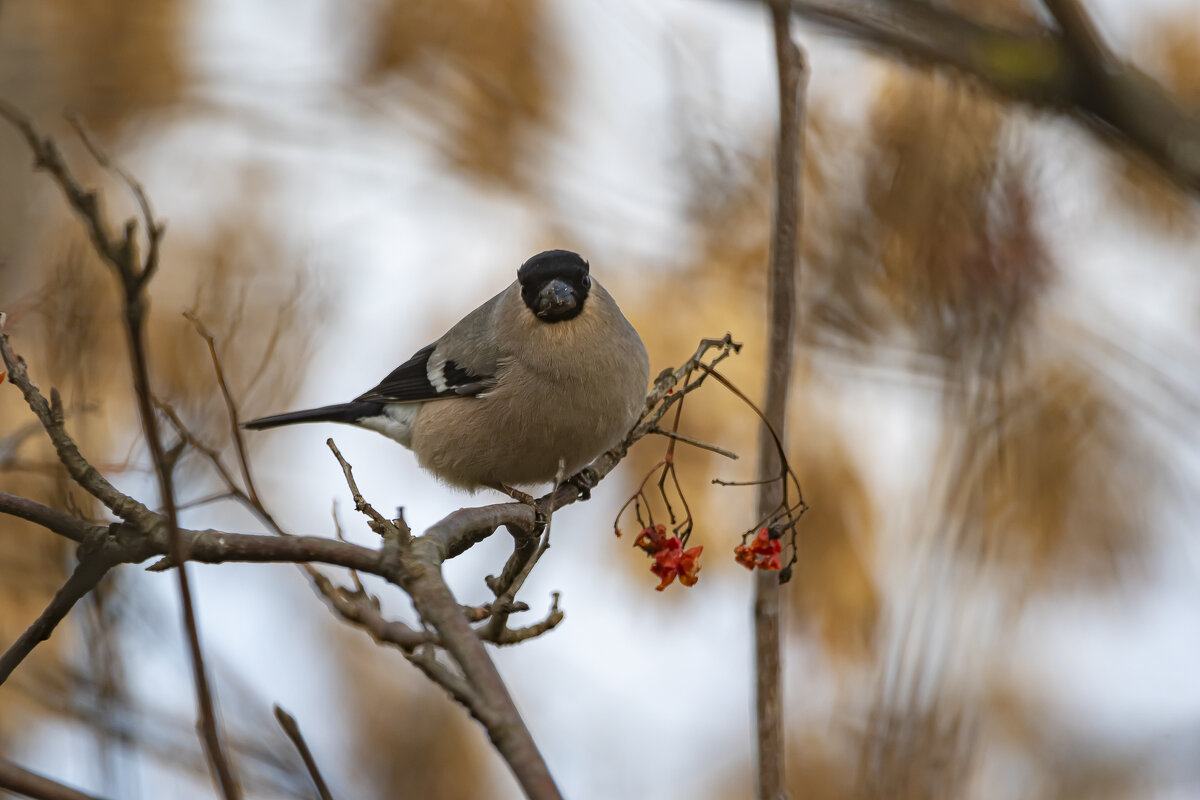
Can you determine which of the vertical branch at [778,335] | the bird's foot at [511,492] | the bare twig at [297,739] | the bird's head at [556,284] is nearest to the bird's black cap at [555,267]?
the bird's head at [556,284]

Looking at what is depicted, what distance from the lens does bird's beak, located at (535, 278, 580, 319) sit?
4512 millimetres

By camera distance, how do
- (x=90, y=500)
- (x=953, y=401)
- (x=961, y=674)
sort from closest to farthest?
(x=961, y=674) < (x=90, y=500) < (x=953, y=401)

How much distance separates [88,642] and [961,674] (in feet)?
8.36

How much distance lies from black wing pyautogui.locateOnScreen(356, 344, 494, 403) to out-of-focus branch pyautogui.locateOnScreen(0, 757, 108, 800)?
3.59m

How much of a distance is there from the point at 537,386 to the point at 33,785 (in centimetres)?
337

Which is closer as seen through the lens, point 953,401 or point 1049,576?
point 953,401

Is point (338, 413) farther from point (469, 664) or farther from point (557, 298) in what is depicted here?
point (469, 664)

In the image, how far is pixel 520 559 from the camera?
2.76 meters

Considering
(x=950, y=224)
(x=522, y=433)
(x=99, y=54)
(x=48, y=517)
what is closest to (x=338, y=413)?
(x=522, y=433)

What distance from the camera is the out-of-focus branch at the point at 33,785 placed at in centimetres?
128

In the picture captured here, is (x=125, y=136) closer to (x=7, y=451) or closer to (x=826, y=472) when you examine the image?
(x=7, y=451)

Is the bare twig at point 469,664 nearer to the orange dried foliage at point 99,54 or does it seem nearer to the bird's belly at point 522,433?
the bird's belly at point 522,433

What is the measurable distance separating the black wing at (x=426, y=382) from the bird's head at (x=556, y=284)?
0.47m

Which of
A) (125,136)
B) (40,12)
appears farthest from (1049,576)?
(40,12)
